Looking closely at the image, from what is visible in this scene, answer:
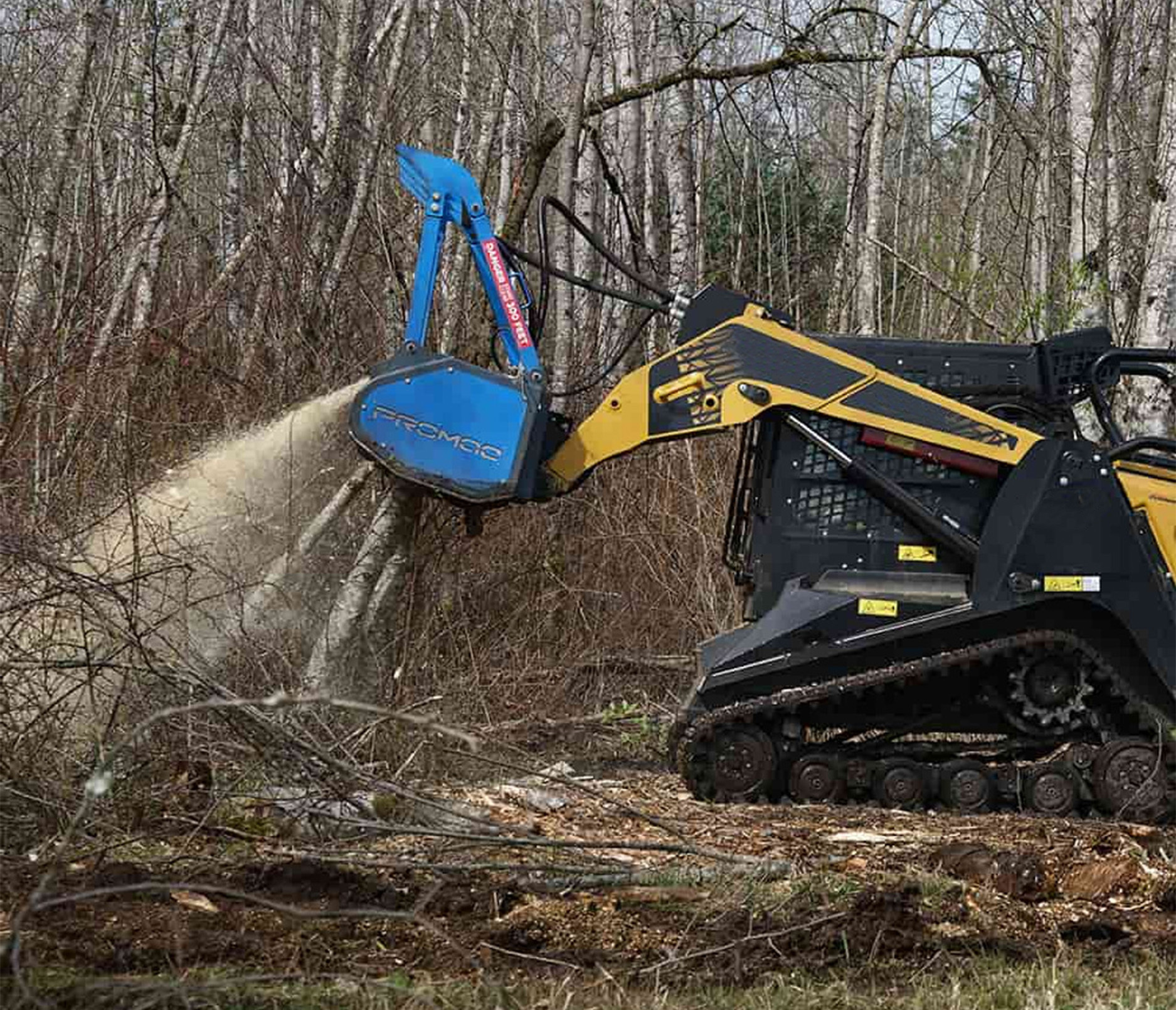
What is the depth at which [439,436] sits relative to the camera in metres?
6.75

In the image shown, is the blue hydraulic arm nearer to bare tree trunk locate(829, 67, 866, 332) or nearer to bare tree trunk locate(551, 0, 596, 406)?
bare tree trunk locate(551, 0, 596, 406)

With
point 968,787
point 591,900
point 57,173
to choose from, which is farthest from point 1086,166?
point 591,900

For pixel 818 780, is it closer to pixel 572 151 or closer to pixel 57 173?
pixel 572 151

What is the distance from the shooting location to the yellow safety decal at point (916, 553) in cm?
683

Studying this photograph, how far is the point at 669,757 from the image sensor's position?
6945mm

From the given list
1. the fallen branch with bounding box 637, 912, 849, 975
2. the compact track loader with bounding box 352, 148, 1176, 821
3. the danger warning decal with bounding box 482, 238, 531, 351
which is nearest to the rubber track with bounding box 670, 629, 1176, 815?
the compact track loader with bounding box 352, 148, 1176, 821

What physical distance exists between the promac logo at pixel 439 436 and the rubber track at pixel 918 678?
4.30 ft

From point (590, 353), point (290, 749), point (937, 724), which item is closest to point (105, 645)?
point (290, 749)

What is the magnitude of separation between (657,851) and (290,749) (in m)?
1.23

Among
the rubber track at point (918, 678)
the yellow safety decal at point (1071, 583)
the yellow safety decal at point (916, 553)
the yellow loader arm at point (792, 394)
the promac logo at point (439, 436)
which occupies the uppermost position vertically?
the yellow loader arm at point (792, 394)

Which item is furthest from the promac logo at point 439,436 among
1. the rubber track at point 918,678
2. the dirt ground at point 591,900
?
the dirt ground at point 591,900

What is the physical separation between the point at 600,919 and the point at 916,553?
8.61 feet

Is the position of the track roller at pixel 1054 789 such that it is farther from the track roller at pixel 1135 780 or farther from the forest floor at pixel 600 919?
the forest floor at pixel 600 919

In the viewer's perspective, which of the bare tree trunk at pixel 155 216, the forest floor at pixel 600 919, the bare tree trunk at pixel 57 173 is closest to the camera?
the forest floor at pixel 600 919
